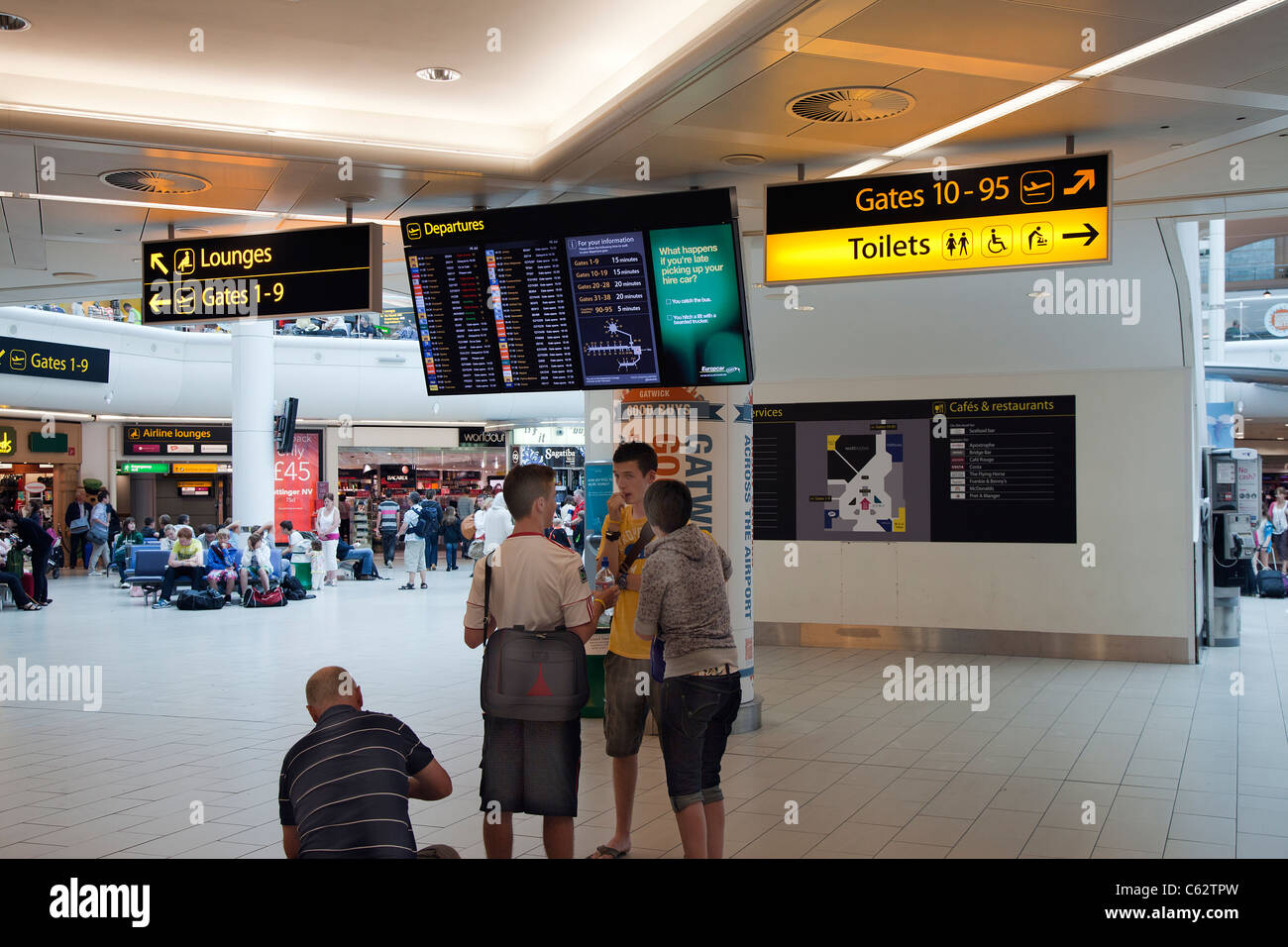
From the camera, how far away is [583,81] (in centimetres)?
570

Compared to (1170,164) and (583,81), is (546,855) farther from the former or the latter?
(1170,164)

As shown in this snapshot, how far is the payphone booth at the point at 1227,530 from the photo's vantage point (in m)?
11.4

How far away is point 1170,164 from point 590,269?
3328 millimetres

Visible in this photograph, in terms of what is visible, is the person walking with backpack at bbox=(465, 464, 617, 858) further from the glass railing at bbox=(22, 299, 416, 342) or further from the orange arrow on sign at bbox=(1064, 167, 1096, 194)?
the glass railing at bbox=(22, 299, 416, 342)

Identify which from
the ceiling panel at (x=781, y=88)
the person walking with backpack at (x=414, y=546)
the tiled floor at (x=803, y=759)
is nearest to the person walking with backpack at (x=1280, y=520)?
the tiled floor at (x=803, y=759)

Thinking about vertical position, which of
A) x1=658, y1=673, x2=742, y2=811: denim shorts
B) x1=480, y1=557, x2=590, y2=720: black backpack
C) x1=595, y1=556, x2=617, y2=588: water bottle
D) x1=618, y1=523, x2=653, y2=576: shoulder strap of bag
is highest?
x1=618, y1=523, x2=653, y2=576: shoulder strap of bag

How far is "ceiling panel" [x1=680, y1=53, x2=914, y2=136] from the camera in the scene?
4.54 metres

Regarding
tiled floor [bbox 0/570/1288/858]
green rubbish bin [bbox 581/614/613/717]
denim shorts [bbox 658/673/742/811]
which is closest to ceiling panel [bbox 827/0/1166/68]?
denim shorts [bbox 658/673/742/811]

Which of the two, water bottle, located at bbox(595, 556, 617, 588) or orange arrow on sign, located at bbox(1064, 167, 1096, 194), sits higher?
orange arrow on sign, located at bbox(1064, 167, 1096, 194)

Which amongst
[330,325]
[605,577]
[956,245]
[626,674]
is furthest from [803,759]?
[330,325]

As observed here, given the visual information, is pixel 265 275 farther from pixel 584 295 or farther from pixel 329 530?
pixel 329 530

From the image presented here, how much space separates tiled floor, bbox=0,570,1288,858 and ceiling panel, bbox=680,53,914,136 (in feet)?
11.1
